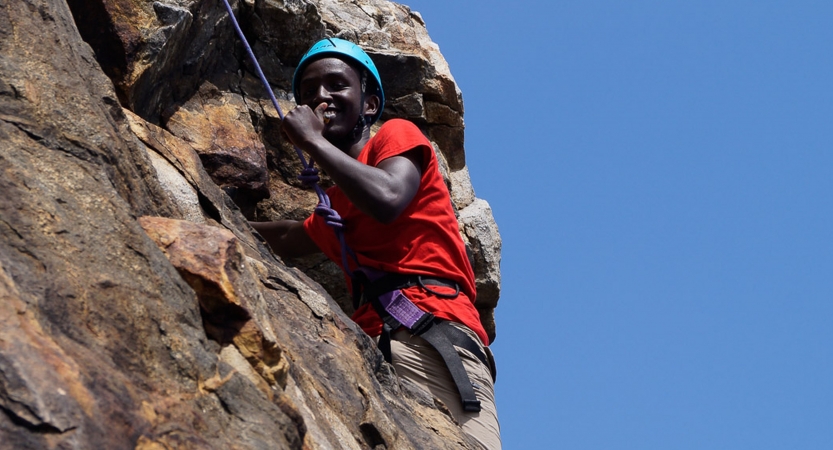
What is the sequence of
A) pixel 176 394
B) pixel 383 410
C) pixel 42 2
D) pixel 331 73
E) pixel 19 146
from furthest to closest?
pixel 331 73 → pixel 383 410 → pixel 42 2 → pixel 19 146 → pixel 176 394

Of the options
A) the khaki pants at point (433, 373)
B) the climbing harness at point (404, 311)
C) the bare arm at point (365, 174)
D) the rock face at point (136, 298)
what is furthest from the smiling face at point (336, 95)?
the khaki pants at point (433, 373)

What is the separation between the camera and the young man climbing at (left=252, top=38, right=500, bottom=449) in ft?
18.5

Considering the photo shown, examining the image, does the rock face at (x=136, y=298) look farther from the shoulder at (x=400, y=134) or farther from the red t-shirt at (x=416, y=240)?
the shoulder at (x=400, y=134)

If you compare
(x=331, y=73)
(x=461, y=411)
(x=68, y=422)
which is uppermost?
(x=331, y=73)

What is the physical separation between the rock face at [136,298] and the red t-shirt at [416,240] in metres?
0.56

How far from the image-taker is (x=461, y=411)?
5812 millimetres

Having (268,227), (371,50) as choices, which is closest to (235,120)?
(268,227)

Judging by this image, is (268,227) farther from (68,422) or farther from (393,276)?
(68,422)

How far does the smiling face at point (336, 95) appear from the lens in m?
6.64

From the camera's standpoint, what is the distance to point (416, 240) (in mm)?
5934

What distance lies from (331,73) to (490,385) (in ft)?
7.85

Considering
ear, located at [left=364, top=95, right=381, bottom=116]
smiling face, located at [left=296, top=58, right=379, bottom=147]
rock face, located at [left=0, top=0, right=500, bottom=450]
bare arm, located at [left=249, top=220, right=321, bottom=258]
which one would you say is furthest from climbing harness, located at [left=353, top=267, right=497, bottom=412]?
ear, located at [left=364, top=95, right=381, bottom=116]

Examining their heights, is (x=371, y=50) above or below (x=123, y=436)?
above

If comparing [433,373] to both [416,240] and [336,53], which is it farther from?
[336,53]
